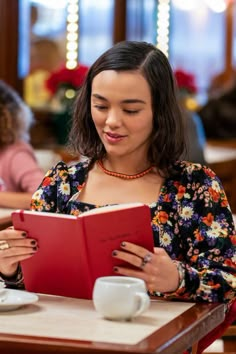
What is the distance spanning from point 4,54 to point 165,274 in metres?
5.17

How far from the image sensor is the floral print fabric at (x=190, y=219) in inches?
81.0

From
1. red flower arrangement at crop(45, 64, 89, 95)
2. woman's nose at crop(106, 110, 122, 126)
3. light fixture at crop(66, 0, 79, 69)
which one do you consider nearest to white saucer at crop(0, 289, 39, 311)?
woman's nose at crop(106, 110, 122, 126)

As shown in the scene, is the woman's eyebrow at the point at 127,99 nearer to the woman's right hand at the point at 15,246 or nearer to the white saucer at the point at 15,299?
the woman's right hand at the point at 15,246

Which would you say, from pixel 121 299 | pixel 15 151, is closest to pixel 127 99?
pixel 121 299

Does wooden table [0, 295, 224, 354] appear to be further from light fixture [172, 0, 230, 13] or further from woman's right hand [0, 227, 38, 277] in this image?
light fixture [172, 0, 230, 13]

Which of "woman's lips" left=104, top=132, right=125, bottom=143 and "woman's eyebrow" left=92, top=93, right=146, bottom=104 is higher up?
"woman's eyebrow" left=92, top=93, right=146, bottom=104

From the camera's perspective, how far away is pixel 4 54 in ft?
22.8

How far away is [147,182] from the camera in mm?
2232

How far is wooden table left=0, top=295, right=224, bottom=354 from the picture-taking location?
65.1 inches

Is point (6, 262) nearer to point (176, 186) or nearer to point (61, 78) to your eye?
point (176, 186)

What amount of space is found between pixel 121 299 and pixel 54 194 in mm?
521

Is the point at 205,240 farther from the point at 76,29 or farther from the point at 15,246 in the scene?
the point at 76,29

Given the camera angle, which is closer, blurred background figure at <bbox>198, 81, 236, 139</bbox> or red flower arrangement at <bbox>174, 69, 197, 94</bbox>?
red flower arrangement at <bbox>174, 69, 197, 94</bbox>

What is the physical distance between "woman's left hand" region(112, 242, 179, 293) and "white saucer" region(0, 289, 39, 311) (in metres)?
0.18
